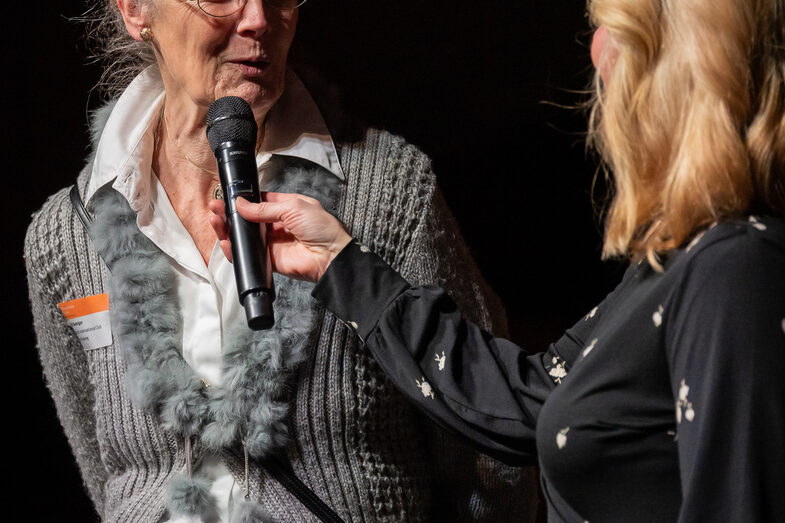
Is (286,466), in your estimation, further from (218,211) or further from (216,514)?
(218,211)

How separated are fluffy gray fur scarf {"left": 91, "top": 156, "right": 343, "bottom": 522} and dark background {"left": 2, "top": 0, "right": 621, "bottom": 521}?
1.77 feet

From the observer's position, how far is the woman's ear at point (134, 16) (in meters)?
1.63

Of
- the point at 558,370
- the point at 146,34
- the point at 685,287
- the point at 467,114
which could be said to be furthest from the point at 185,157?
the point at 685,287

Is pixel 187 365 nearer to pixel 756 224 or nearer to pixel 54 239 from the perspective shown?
pixel 54 239

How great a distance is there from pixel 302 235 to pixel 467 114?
2.61 ft

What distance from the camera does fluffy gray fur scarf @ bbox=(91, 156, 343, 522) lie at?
1.50m

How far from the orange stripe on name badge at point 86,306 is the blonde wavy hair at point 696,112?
97 centimetres

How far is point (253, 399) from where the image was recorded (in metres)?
1.51

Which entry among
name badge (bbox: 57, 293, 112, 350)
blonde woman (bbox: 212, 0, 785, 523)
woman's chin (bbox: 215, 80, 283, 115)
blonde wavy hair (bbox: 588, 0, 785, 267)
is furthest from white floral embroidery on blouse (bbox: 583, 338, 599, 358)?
name badge (bbox: 57, 293, 112, 350)

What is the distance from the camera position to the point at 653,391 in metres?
0.95

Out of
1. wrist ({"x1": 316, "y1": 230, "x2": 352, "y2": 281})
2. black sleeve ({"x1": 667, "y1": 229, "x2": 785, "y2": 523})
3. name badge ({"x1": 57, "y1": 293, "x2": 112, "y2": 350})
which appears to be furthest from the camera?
name badge ({"x1": 57, "y1": 293, "x2": 112, "y2": 350})

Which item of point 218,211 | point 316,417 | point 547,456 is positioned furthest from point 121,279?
point 547,456

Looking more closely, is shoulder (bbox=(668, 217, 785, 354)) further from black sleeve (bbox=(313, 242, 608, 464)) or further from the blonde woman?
black sleeve (bbox=(313, 242, 608, 464))

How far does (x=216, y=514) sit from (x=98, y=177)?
0.61 m
